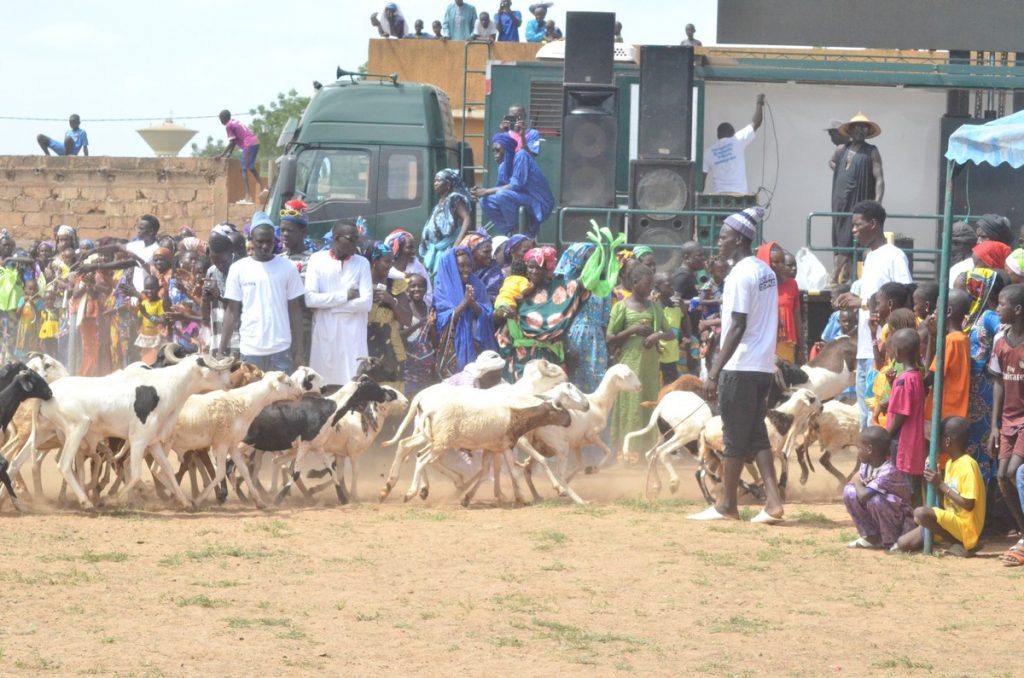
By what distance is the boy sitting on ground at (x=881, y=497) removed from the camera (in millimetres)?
8859

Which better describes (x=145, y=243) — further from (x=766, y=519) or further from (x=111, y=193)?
(x=111, y=193)

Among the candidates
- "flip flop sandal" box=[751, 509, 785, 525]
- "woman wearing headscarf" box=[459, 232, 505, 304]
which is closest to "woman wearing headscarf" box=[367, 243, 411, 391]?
"woman wearing headscarf" box=[459, 232, 505, 304]

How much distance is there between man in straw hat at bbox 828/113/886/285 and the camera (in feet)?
49.5

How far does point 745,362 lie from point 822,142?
9.07m

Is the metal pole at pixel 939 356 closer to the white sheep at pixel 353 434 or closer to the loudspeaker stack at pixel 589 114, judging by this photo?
the white sheep at pixel 353 434

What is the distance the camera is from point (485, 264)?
12516 mm

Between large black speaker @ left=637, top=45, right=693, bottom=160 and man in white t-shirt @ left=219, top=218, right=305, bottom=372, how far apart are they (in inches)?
220

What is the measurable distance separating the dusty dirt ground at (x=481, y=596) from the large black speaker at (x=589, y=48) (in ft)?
21.2

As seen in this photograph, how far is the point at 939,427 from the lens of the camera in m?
8.73

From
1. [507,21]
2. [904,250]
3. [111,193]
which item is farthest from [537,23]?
[904,250]

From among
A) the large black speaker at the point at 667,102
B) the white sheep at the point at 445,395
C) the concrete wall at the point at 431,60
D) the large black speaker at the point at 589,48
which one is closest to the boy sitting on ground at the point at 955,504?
the white sheep at the point at 445,395

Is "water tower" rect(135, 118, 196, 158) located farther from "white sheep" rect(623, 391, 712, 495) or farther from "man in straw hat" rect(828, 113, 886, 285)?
"white sheep" rect(623, 391, 712, 495)

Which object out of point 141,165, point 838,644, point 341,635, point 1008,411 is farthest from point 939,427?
point 141,165

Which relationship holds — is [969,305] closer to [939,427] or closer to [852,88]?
[939,427]
